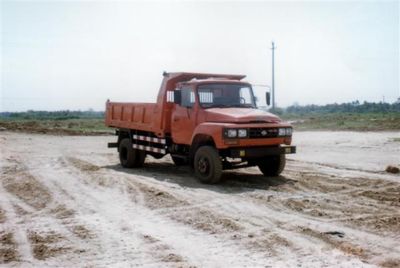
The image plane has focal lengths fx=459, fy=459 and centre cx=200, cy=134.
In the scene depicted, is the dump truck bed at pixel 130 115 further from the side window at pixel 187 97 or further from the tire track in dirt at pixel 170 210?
the tire track in dirt at pixel 170 210

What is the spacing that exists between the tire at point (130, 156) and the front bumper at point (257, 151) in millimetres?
4646

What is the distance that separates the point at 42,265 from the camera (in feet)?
18.3

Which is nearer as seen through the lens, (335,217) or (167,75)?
(335,217)

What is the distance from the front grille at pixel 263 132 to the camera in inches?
413

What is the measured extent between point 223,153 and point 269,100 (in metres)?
2.53

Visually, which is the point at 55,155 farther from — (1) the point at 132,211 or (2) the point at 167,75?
(1) the point at 132,211

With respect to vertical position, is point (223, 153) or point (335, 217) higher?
point (223, 153)

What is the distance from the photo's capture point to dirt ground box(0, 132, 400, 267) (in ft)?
19.0

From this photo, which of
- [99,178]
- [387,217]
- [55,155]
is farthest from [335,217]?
[55,155]

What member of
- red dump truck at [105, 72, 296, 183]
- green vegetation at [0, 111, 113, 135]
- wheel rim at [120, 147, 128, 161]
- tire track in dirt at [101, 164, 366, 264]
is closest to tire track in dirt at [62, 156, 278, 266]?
tire track in dirt at [101, 164, 366, 264]

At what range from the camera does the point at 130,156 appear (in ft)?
46.8

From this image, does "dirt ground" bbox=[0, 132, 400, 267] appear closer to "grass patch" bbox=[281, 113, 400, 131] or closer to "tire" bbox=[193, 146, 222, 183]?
"tire" bbox=[193, 146, 222, 183]

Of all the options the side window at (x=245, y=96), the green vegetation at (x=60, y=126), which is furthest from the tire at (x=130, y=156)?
the green vegetation at (x=60, y=126)

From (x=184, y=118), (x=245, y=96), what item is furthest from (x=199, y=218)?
(x=245, y=96)
